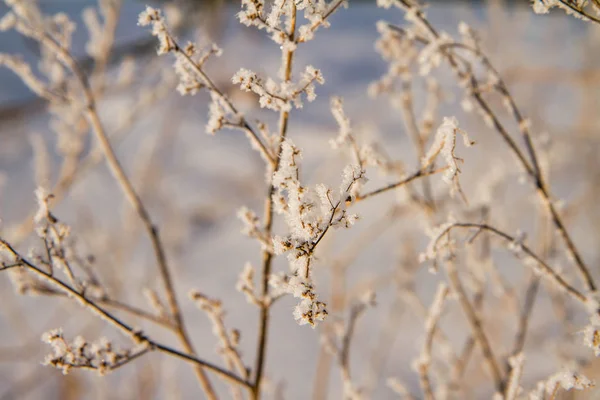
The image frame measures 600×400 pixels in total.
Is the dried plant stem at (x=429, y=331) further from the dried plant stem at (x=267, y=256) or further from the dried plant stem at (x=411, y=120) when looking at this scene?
the dried plant stem at (x=267, y=256)

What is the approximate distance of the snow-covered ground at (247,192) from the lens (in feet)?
9.75

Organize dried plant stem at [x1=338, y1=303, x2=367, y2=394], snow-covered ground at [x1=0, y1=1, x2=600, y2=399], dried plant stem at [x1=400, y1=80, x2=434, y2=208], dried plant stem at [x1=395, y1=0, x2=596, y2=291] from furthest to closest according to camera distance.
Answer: snow-covered ground at [x1=0, y1=1, x2=600, y2=399]
dried plant stem at [x1=400, y1=80, x2=434, y2=208]
dried plant stem at [x1=338, y1=303, x2=367, y2=394]
dried plant stem at [x1=395, y1=0, x2=596, y2=291]

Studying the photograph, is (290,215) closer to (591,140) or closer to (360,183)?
(360,183)

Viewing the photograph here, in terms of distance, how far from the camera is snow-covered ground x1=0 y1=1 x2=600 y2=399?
9.75 feet

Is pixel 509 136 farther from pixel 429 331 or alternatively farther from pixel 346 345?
pixel 346 345

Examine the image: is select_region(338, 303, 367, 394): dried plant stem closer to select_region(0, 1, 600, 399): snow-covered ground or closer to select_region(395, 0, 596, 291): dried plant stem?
select_region(395, 0, 596, 291): dried plant stem

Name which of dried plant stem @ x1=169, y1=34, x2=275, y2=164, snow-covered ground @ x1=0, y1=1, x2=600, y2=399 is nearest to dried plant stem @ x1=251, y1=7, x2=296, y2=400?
dried plant stem @ x1=169, y1=34, x2=275, y2=164

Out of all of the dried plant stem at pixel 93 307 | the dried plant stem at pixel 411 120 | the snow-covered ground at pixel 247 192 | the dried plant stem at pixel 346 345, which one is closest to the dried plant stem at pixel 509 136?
the dried plant stem at pixel 411 120

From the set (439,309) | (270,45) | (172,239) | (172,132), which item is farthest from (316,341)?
(270,45)

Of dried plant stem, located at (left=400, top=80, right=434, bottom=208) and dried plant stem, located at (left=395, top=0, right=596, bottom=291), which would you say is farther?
dried plant stem, located at (left=400, top=80, right=434, bottom=208)

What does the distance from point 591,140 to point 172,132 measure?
12.3 ft

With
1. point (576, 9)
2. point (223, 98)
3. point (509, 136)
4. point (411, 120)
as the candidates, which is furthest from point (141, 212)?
point (576, 9)

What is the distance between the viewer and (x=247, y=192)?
4617 mm

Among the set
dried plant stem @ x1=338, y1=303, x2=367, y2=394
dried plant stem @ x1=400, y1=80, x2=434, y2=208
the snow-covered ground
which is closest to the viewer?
dried plant stem @ x1=338, y1=303, x2=367, y2=394
